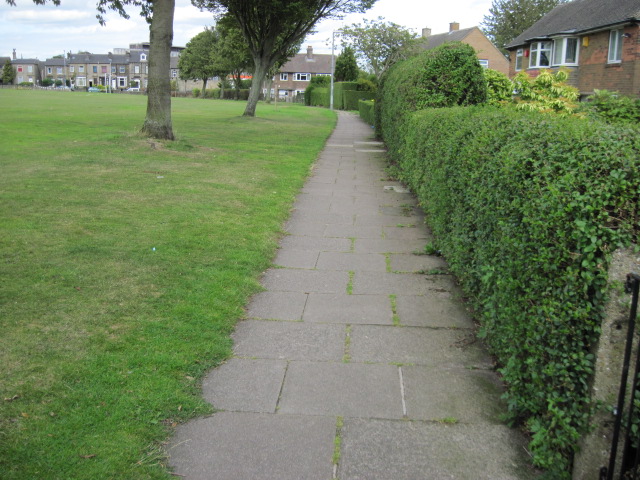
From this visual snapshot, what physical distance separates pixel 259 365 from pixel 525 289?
6.23ft

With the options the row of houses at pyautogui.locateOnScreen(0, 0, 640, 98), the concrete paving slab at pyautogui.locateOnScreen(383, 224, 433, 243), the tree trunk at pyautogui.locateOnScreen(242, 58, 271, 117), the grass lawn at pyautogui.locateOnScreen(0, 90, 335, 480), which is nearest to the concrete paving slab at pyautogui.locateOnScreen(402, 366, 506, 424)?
the grass lawn at pyautogui.locateOnScreen(0, 90, 335, 480)

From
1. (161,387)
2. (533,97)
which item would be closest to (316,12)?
(533,97)

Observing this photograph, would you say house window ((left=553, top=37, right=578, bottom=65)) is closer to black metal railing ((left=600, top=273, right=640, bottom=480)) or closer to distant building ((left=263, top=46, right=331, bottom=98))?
black metal railing ((left=600, top=273, right=640, bottom=480))

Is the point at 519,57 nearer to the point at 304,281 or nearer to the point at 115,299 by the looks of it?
the point at 304,281

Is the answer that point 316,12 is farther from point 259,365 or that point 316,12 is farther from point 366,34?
point 259,365

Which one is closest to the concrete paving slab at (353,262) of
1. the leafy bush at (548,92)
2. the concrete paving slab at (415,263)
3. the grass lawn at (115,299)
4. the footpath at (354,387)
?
the footpath at (354,387)

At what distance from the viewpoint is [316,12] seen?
95.3ft

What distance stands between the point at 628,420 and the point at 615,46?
3093 centimetres

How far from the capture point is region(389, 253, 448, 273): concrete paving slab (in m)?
6.34

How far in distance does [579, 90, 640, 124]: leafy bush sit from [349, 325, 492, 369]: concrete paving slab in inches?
120

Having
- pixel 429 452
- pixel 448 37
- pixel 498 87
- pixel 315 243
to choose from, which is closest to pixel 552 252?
pixel 429 452

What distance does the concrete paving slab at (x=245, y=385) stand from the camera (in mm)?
3504

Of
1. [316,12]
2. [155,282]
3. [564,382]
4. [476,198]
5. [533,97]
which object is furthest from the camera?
[316,12]

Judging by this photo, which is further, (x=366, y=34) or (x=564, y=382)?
(x=366, y=34)
